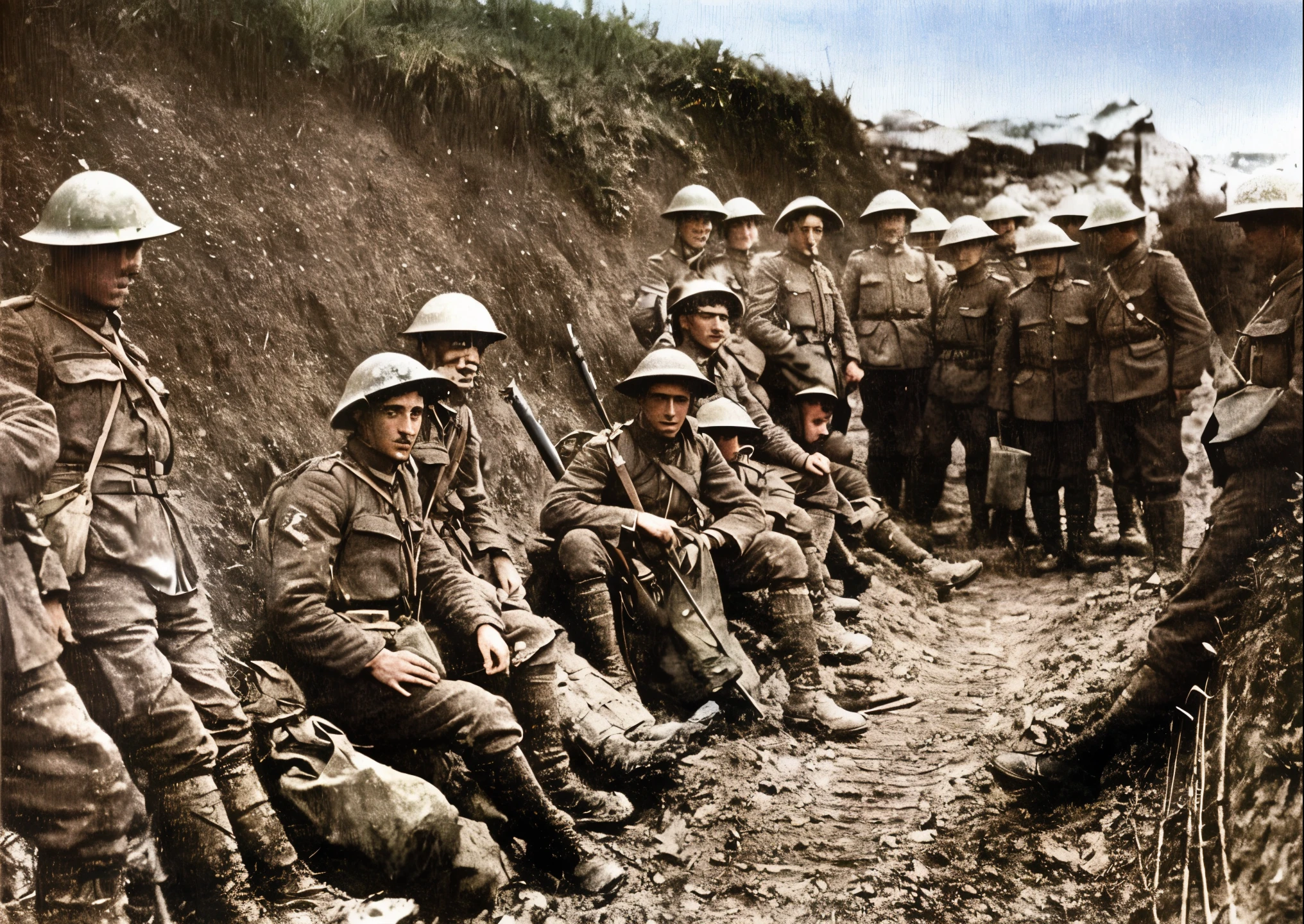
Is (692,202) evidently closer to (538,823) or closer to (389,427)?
(389,427)

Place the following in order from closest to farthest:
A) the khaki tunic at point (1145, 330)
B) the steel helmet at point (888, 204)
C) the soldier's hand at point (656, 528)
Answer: the khaki tunic at point (1145, 330) → the soldier's hand at point (656, 528) → the steel helmet at point (888, 204)

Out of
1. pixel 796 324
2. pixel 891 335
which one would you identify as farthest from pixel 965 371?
pixel 796 324

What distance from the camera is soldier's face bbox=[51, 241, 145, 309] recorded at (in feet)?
9.71

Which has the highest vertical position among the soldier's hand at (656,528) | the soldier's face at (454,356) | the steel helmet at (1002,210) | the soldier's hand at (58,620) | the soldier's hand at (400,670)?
the steel helmet at (1002,210)

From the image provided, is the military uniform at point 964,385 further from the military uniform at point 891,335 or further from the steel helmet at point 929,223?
the steel helmet at point 929,223

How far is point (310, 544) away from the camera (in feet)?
10.7

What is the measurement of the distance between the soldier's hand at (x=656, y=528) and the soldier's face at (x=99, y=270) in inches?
→ 81.6

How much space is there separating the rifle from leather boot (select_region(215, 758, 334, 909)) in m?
1.88

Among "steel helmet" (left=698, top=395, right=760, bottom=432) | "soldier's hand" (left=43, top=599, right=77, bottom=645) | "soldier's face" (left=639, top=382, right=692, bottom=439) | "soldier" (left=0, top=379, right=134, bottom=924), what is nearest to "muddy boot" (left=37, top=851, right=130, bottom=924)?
"soldier" (left=0, top=379, right=134, bottom=924)

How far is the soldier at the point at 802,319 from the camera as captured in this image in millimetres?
5871

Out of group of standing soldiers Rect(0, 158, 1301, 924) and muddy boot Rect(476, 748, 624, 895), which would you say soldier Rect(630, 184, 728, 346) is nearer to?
group of standing soldiers Rect(0, 158, 1301, 924)

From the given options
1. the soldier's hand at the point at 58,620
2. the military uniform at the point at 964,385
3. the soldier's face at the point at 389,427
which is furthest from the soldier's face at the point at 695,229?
the soldier's hand at the point at 58,620

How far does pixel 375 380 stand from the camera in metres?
3.46

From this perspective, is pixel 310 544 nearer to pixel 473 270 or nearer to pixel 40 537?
pixel 40 537
